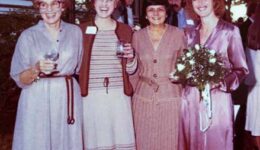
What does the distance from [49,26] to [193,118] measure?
150 cm

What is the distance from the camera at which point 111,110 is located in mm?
4246

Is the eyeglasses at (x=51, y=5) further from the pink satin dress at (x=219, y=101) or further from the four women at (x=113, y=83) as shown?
the pink satin dress at (x=219, y=101)

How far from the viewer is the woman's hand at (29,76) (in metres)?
3.73

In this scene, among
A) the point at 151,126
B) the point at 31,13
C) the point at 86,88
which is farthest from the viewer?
→ the point at 31,13

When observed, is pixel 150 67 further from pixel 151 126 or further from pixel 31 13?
pixel 31 13

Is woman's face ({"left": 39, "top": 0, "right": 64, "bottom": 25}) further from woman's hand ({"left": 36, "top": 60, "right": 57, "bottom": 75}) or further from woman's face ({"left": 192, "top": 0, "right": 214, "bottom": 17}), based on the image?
woman's face ({"left": 192, "top": 0, "right": 214, "bottom": 17})

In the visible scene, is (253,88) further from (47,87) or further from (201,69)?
(47,87)

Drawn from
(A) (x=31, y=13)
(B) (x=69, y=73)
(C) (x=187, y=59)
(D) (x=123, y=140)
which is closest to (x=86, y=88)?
(B) (x=69, y=73)

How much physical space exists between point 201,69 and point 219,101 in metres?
0.41

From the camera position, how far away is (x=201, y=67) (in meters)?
3.88

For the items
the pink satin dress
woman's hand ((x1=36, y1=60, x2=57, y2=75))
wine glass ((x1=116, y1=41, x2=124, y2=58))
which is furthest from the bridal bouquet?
woman's hand ((x1=36, y1=60, x2=57, y2=75))

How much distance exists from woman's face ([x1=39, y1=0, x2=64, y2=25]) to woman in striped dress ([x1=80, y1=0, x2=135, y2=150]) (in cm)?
39

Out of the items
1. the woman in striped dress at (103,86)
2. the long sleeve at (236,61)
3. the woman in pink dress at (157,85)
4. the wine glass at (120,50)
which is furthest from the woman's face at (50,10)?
the long sleeve at (236,61)

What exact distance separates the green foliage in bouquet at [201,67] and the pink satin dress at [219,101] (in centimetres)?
13
